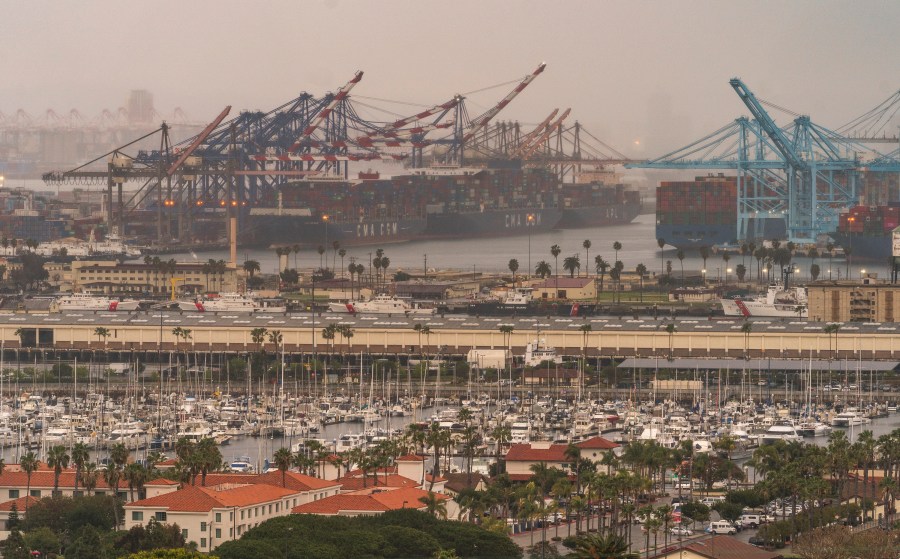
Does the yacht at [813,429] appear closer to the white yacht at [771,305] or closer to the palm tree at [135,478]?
the palm tree at [135,478]

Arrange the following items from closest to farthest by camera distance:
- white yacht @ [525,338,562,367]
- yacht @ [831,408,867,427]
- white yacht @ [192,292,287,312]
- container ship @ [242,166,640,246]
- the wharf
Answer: yacht @ [831,408,867,427], white yacht @ [525,338,562,367], the wharf, white yacht @ [192,292,287,312], container ship @ [242,166,640,246]

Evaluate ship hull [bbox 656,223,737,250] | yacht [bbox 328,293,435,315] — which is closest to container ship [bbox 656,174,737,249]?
ship hull [bbox 656,223,737,250]

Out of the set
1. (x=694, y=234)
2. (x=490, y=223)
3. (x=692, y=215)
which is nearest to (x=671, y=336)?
(x=694, y=234)

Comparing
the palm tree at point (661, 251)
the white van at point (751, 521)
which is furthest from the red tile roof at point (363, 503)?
the palm tree at point (661, 251)

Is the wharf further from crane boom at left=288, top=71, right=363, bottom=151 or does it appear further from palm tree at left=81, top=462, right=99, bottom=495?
crane boom at left=288, top=71, right=363, bottom=151

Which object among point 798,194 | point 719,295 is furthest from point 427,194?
point 719,295

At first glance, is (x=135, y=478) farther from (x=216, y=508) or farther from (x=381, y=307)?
(x=381, y=307)
